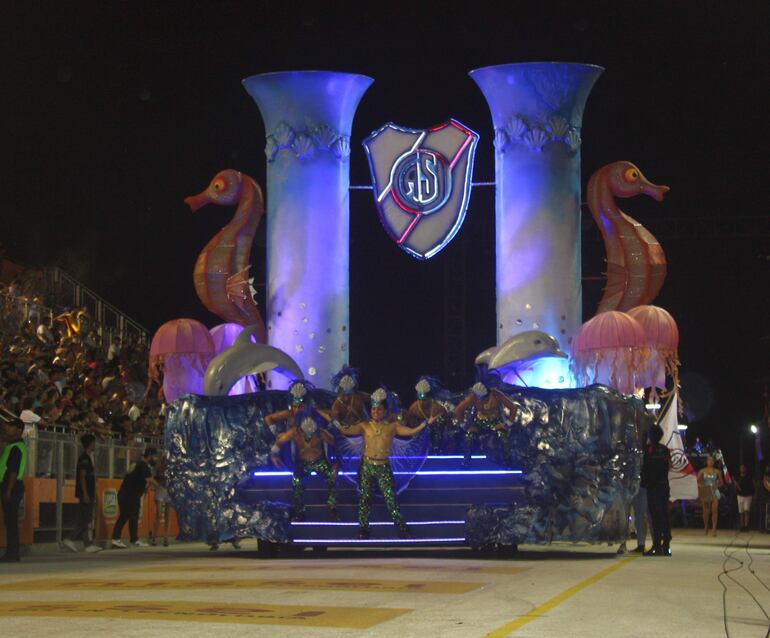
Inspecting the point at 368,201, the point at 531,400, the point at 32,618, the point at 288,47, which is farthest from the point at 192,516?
the point at 288,47

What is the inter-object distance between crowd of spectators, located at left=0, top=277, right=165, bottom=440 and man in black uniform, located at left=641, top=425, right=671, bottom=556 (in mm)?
8302

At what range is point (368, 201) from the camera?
24250 mm

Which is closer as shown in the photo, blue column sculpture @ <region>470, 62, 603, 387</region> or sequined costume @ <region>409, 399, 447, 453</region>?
sequined costume @ <region>409, 399, 447, 453</region>

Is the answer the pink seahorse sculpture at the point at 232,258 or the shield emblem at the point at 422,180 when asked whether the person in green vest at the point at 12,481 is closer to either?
the pink seahorse sculpture at the point at 232,258

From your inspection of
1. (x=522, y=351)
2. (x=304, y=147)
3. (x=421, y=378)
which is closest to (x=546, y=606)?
(x=421, y=378)

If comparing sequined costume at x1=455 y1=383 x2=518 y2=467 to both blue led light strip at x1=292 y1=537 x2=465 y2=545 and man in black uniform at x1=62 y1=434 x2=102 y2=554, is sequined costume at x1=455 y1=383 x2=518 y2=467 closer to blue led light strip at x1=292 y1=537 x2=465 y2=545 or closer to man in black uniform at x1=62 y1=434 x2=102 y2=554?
blue led light strip at x1=292 y1=537 x2=465 y2=545

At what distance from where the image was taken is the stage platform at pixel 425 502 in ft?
61.3

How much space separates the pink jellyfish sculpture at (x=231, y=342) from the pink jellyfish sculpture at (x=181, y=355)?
0.34 metres

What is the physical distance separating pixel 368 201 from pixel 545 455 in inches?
277

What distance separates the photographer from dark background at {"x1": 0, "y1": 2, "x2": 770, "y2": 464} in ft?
88.4

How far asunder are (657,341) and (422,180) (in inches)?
175

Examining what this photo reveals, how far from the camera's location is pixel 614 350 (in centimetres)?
2016

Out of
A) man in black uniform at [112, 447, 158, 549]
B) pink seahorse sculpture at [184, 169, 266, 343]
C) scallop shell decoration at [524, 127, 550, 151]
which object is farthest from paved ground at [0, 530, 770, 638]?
scallop shell decoration at [524, 127, 550, 151]

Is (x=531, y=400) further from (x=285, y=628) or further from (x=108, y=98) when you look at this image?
(x=108, y=98)
